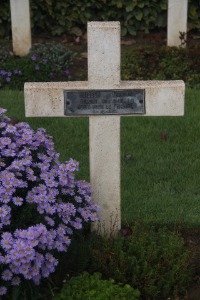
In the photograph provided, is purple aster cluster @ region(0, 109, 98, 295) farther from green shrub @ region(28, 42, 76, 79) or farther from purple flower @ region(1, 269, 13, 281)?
green shrub @ region(28, 42, 76, 79)

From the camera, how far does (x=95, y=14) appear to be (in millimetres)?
9703

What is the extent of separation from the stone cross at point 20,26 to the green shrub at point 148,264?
16.4 ft

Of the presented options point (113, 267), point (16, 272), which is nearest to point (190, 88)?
point (113, 267)

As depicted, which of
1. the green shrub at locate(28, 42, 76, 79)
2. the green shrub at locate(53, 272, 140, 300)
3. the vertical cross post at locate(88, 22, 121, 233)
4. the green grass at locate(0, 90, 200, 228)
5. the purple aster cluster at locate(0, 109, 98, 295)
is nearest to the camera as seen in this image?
the purple aster cluster at locate(0, 109, 98, 295)

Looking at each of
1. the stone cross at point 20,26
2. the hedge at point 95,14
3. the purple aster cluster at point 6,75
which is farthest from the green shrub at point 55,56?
the hedge at point 95,14

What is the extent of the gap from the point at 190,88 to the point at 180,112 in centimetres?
336

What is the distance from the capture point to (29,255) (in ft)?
10.8

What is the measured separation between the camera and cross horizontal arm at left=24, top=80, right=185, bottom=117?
3961 mm

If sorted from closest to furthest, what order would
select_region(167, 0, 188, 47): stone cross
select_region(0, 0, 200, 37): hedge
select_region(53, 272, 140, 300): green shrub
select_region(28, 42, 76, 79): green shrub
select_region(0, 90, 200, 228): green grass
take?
select_region(53, 272, 140, 300): green shrub
select_region(0, 90, 200, 228): green grass
select_region(28, 42, 76, 79): green shrub
select_region(167, 0, 188, 47): stone cross
select_region(0, 0, 200, 37): hedge

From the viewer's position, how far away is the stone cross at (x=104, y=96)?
389 centimetres

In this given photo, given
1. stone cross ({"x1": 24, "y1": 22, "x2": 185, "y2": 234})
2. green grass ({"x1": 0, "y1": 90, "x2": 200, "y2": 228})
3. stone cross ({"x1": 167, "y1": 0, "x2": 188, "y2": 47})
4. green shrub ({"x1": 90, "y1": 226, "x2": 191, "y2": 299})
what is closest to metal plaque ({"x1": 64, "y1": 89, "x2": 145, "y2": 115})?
stone cross ({"x1": 24, "y1": 22, "x2": 185, "y2": 234})

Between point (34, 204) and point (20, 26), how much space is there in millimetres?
5299

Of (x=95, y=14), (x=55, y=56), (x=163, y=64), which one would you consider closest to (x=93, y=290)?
(x=163, y=64)

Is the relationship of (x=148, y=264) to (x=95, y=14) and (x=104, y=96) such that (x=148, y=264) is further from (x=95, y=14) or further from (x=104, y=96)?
(x=95, y=14)
